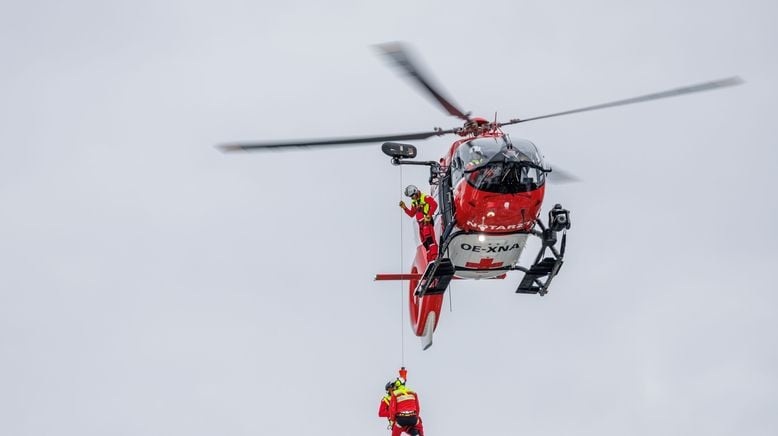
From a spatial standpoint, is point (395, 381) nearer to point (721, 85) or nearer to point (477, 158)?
point (477, 158)

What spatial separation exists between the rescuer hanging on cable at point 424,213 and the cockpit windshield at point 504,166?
235 centimetres

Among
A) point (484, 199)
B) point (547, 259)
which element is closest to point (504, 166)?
point (484, 199)

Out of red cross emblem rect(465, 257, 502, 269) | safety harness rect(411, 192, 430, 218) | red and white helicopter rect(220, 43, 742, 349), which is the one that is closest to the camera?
red and white helicopter rect(220, 43, 742, 349)

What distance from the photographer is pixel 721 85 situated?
67.5 feet

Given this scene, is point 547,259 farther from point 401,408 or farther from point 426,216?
point 401,408

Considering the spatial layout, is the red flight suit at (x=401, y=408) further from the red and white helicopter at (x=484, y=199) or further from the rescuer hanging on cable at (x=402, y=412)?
the red and white helicopter at (x=484, y=199)

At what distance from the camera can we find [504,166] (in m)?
21.7

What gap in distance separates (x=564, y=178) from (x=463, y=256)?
4.14 metres

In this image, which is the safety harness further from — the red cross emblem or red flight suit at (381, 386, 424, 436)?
red flight suit at (381, 386, 424, 436)

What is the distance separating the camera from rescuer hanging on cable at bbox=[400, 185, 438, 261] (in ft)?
80.5

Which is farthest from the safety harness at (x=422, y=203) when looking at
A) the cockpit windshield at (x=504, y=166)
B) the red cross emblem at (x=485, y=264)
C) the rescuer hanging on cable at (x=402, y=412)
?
the rescuer hanging on cable at (x=402, y=412)

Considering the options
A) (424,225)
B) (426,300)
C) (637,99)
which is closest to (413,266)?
(426,300)

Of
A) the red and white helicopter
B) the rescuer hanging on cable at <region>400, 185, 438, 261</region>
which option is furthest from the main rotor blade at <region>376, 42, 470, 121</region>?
the rescuer hanging on cable at <region>400, 185, 438, 261</region>

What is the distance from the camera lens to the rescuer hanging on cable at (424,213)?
2455cm
